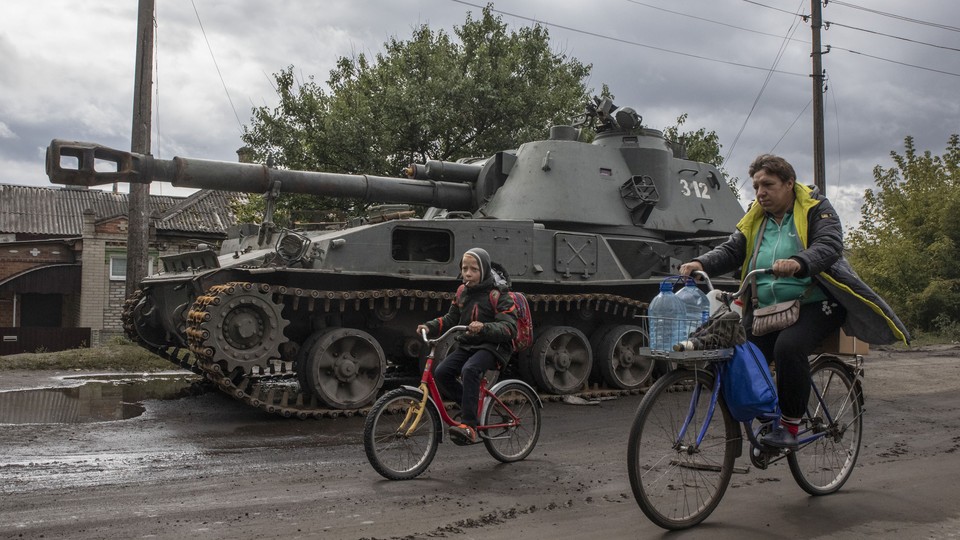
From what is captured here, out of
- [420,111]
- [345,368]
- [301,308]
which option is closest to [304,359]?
[345,368]

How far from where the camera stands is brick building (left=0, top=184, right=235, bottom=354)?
1010 inches

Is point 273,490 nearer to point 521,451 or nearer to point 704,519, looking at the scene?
point 521,451

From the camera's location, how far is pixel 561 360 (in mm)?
10906

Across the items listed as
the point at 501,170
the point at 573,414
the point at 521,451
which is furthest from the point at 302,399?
the point at 501,170

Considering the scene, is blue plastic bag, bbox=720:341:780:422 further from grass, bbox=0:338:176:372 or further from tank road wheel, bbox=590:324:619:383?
grass, bbox=0:338:176:372

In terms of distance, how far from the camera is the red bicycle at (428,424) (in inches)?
233

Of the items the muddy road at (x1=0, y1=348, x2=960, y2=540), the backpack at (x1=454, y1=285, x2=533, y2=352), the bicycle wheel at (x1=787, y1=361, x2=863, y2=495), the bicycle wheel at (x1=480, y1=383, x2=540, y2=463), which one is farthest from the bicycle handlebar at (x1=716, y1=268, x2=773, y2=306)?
the bicycle wheel at (x1=480, y1=383, x2=540, y2=463)

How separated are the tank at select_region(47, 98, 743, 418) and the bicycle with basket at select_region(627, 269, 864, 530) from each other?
525cm

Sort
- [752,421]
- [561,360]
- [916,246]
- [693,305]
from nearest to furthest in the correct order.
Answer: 1. [693,305]
2. [752,421]
3. [561,360]
4. [916,246]

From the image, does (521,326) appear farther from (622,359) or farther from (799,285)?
(622,359)

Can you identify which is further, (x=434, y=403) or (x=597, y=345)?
(x=597, y=345)

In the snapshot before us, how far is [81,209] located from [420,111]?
1905cm

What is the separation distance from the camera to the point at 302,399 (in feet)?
31.2

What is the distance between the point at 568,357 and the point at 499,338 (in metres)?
4.92
